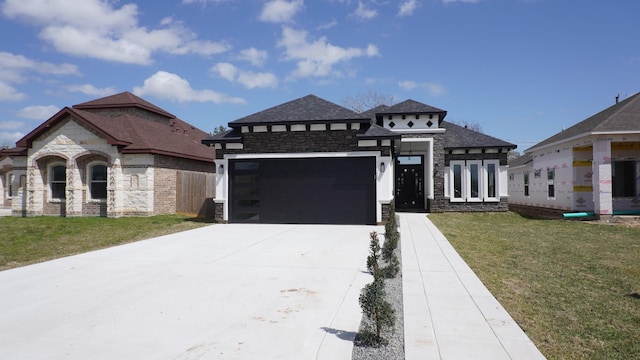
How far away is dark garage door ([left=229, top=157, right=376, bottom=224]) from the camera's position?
13.7 m

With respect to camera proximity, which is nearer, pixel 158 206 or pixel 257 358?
pixel 257 358

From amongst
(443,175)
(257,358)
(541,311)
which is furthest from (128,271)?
(443,175)

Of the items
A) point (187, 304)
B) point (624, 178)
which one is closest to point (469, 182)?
point (624, 178)

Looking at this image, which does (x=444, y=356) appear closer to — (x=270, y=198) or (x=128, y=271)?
(x=128, y=271)

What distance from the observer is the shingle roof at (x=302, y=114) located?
13.8 metres

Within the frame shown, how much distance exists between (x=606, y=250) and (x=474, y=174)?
34.5ft

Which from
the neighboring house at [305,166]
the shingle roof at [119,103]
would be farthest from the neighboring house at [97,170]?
the neighboring house at [305,166]

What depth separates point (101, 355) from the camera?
3.62m

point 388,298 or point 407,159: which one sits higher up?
point 407,159

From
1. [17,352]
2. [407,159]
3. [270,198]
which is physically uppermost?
[407,159]

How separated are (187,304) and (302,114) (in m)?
10.4

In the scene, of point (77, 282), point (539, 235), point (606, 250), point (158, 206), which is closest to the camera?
point (77, 282)

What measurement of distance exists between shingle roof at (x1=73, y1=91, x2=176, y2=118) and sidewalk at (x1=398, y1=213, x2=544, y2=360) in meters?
19.7

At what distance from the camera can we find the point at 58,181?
1861cm
